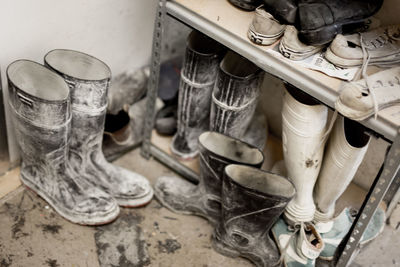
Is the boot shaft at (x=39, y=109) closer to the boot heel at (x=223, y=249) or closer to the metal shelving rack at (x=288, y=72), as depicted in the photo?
the metal shelving rack at (x=288, y=72)

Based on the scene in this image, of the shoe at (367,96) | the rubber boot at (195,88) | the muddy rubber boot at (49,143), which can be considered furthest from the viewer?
the rubber boot at (195,88)

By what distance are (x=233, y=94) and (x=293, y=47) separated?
313 mm

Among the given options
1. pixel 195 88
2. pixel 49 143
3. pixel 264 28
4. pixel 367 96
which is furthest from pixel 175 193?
pixel 367 96

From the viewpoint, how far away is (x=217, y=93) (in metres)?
1.80

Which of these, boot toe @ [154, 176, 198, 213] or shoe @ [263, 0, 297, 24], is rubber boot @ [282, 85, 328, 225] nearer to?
shoe @ [263, 0, 297, 24]

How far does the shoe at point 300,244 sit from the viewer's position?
1677mm

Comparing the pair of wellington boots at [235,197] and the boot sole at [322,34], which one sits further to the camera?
the pair of wellington boots at [235,197]

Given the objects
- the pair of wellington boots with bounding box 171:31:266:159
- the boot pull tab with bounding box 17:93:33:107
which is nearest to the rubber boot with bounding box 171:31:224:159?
the pair of wellington boots with bounding box 171:31:266:159

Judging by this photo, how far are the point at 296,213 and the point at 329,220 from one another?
0.46 feet

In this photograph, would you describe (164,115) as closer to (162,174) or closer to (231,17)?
(162,174)

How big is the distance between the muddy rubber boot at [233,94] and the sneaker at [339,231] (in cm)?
47

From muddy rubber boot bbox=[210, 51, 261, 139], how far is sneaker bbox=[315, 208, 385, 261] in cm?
47

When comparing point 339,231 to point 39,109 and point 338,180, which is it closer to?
point 338,180

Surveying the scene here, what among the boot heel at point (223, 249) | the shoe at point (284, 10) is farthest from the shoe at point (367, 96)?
the boot heel at point (223, 249)
